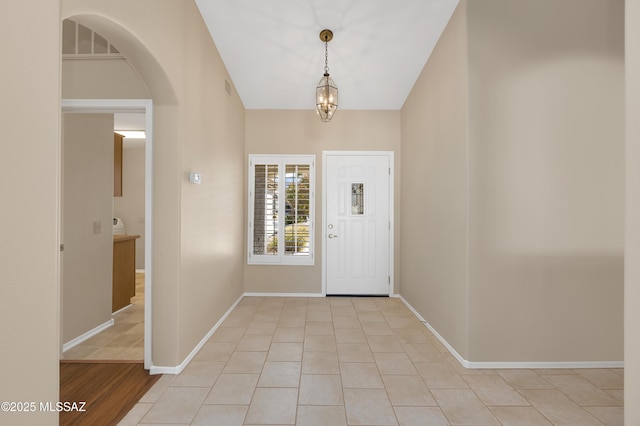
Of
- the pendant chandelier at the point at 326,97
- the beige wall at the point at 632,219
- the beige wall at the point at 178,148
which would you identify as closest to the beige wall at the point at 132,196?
the beige wall at the point at 178,148

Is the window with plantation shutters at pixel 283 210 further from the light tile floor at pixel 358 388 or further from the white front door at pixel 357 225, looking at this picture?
the light tile floor at pixel 358 388

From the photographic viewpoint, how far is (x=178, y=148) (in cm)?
232

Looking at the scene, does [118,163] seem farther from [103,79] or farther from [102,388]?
[102,388]

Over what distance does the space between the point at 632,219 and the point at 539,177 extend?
4.71 feet

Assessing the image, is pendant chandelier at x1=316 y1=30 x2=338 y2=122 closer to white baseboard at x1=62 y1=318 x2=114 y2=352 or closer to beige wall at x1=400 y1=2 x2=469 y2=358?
beige wall at x1=400 y1=2 x2=469 y2=358

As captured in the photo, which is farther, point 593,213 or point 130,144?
point 130,144

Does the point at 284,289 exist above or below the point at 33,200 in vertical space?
below

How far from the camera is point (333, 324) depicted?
338 cm

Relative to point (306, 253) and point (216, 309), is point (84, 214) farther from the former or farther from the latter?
point (306, 253)

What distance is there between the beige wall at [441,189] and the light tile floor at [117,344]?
2.86m

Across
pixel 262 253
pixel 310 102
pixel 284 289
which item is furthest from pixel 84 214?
pixel 310 102

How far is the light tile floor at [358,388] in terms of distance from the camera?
1818 millimetres

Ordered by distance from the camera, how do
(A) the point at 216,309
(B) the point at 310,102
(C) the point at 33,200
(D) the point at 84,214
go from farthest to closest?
1. (B) the point at 310,102
2. (A) the point at 216,309
3. (D) the point at 84,214
4. (C) the point at 33,200

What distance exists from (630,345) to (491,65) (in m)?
2.17
